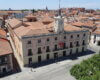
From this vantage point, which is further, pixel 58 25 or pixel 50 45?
pixel 58 25

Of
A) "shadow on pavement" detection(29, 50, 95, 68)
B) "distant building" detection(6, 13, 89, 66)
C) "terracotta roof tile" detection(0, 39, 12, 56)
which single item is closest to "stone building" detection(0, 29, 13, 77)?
"terracotta roof tile" detection(0, 39, 12, 56)

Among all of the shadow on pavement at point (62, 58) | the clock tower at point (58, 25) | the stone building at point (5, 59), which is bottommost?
the shadow on pavement at point (62, 58)

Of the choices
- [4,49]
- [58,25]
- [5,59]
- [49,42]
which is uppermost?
[58,25]

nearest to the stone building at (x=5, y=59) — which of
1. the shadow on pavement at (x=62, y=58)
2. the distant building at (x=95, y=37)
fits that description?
the shadow on pavement at (x=62, y=58)

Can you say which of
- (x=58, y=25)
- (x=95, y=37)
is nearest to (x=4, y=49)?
(x=58, y=25)

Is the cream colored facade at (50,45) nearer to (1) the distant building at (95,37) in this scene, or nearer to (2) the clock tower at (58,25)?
(2) the clock tower at (58,25)

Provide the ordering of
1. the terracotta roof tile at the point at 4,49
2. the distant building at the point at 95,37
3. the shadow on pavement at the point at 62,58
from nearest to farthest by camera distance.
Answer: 1. the terracotta roof tile at the point at 4,49
2. the shadow on pavement at the point at 62,58
3. the distant building at the point at 95,37

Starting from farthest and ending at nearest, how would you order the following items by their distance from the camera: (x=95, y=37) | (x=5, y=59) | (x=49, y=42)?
1. (x=95, y=37)
2. (x=49, y=42)
3. (x=5, y=59)

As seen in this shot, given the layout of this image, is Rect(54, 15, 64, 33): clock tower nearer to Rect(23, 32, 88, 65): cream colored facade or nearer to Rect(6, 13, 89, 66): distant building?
Rect(6, 13, 89, 66): distant building

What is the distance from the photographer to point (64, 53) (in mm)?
53219

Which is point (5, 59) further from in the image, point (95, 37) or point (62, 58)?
point (95, 37)

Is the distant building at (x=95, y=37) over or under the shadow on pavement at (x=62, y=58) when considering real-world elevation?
over

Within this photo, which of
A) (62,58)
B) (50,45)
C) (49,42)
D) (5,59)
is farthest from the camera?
(62,58)

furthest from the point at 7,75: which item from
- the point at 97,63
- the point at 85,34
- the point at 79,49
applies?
the point at 85,34
